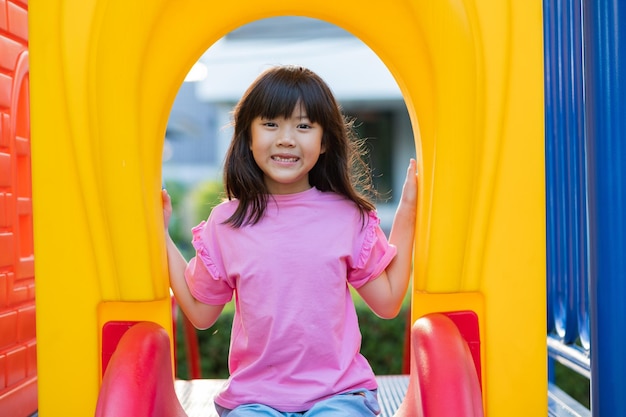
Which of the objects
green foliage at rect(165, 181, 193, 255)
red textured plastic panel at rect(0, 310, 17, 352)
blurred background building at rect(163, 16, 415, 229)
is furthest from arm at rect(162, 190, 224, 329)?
blurred background building at rect(163, 16, 415, 229)

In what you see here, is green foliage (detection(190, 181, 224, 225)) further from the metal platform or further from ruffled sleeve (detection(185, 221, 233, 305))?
ruffled sleeve (detection(185, 221, 233, 305))

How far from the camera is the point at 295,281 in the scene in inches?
81.6

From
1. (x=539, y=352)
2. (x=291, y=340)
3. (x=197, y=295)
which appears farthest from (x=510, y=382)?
(x=197, y=295)

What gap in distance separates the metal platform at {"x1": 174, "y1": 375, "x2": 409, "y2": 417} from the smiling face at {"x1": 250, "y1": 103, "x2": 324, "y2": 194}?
3.12 feet

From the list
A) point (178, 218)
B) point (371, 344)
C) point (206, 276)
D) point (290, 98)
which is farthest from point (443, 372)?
point (178, 218)

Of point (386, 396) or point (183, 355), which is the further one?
point (183, 355)

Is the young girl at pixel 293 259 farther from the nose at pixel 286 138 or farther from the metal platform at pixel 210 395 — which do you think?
the metal platform at pixel 210 395

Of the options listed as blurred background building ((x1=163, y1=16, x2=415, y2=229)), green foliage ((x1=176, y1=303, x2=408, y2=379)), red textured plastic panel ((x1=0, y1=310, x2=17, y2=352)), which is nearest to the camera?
→ red textured plastic panel ((x1=0, y1=310, x2=17, y2=352))

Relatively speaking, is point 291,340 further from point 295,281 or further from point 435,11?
point 435,11

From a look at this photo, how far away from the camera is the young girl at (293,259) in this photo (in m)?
2.05

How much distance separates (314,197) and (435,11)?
62cm

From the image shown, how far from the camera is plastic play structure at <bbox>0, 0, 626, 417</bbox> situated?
76.4 inches

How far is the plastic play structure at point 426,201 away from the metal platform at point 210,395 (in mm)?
617

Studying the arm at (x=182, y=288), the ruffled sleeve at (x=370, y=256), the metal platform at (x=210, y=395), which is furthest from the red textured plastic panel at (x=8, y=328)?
the ruffled sleeve at (x=370, y=256)
